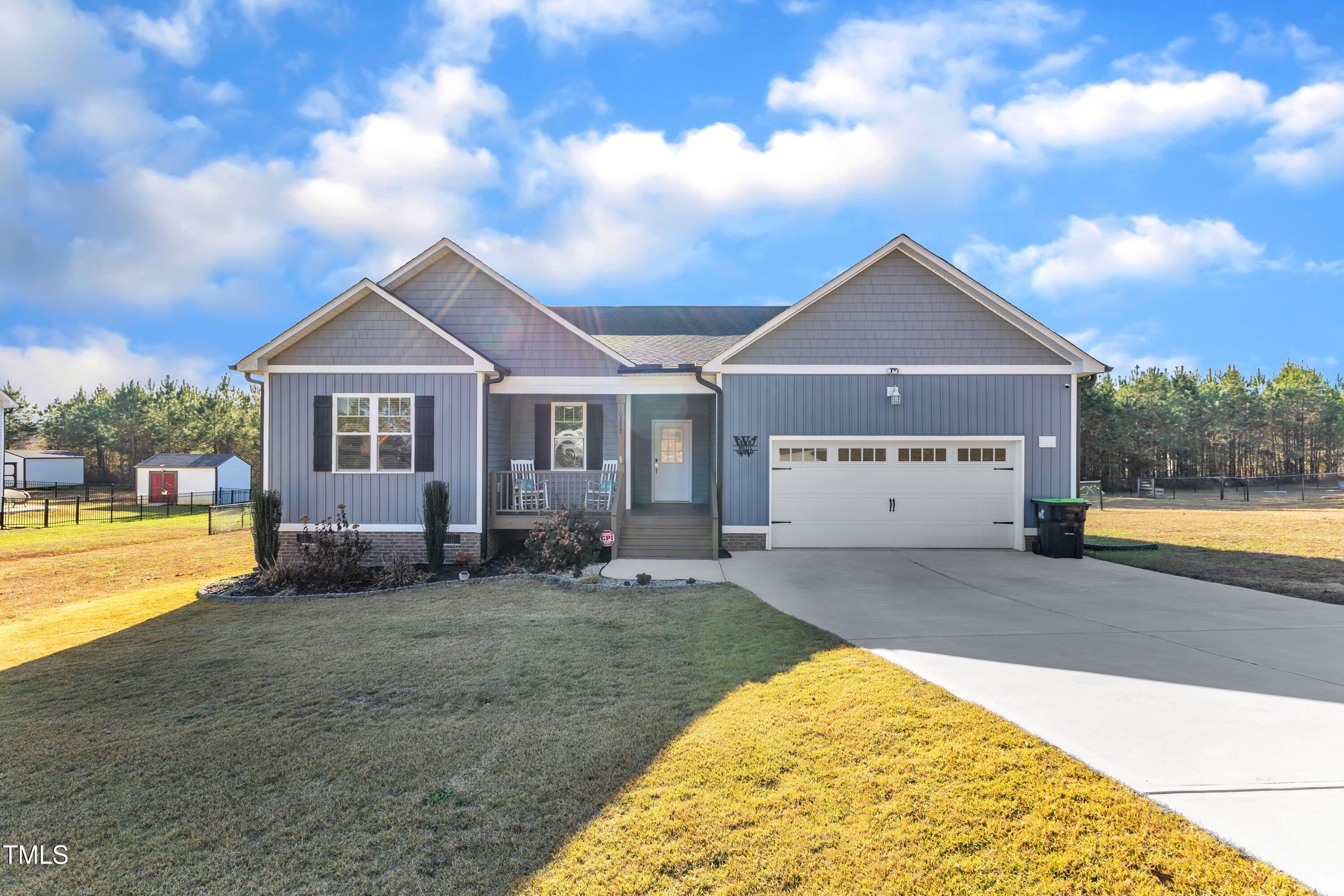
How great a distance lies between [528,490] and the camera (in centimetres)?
1165

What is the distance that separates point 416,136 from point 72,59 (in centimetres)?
670

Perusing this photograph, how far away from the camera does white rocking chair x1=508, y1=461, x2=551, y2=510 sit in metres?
11.4

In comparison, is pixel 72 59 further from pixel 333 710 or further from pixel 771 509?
pixel 771 509

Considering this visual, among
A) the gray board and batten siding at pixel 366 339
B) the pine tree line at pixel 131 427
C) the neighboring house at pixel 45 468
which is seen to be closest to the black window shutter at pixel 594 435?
the gray board and batten siding at pixel 366 339

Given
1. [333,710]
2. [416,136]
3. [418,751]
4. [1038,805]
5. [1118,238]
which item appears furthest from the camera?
[1118,238]

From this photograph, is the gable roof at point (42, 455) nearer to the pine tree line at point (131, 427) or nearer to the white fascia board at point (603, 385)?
the pine tree line at point (131, 427)

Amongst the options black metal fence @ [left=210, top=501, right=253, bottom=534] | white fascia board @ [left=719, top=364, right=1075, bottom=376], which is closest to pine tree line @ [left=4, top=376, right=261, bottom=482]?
black metal fence @ [left=210, top=501, right=253, bottom=534]

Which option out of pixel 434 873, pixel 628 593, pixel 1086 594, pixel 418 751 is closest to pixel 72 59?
pixel 628 593

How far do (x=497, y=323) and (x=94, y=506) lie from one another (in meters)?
30.1

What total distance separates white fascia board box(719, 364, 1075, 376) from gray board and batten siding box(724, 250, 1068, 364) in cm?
7

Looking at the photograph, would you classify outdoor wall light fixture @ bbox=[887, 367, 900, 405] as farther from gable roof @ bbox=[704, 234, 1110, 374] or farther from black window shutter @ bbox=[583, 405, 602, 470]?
black window shutter @ bbox=[583, 405, 602, 470]

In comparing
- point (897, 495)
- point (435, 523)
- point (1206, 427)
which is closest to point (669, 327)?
point (897, 495)

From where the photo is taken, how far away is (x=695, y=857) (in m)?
2.61

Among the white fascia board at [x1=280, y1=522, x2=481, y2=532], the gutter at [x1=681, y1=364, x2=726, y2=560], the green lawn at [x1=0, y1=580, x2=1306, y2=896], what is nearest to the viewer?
the green lawn at [x1=0, y1=580, x2=1306, y2=896]
